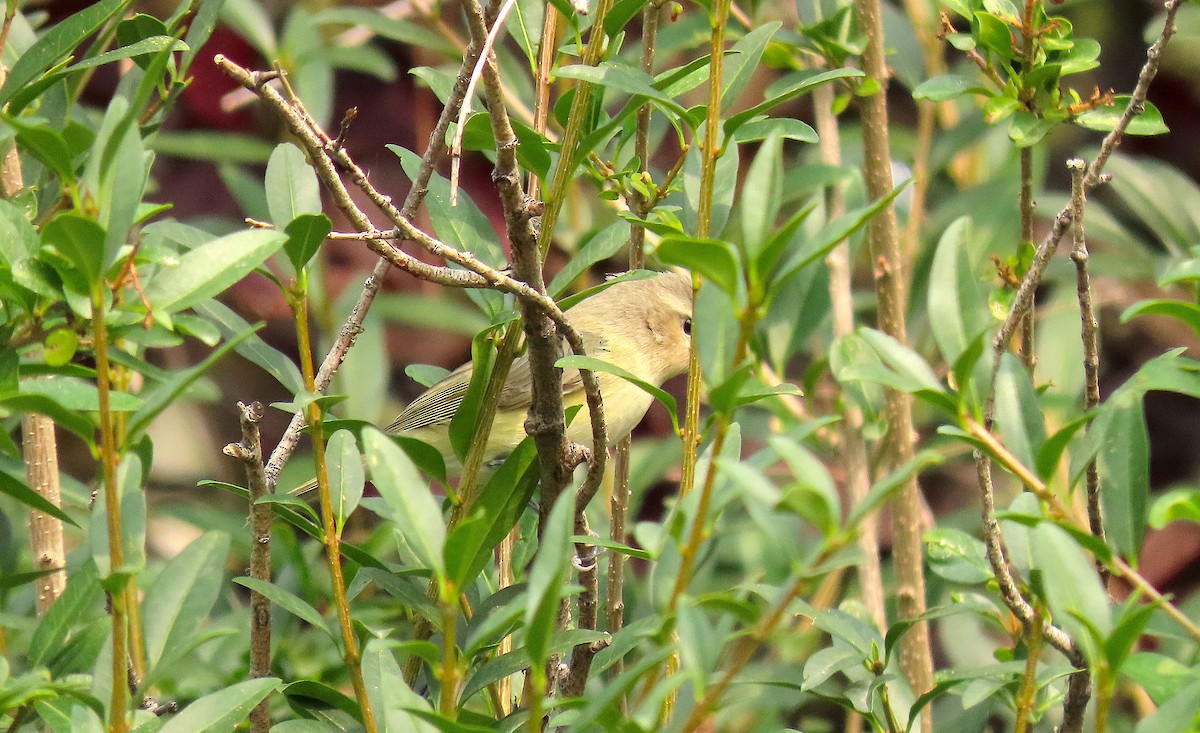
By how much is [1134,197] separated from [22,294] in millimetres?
2640

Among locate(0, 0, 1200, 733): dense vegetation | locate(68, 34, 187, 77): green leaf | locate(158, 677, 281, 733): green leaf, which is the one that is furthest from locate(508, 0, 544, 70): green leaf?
locate(158, 677, 281, 733): green leaf

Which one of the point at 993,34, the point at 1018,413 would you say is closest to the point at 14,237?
the point at 1018,413

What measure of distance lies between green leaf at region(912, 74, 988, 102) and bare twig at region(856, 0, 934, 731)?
1.47ft

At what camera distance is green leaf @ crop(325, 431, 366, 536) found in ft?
4.66

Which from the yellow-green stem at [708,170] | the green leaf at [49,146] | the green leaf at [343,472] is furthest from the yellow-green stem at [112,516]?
the yellow-green stem at [708,170]

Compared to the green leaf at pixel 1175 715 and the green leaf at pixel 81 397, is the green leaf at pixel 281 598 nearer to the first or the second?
the green leaf at pixel 81 397

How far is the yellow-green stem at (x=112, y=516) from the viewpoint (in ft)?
3.38

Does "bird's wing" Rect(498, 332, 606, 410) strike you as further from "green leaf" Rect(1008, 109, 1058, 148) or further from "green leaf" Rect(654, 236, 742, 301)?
"green leaf" Rect(654, 236, 742, 301)

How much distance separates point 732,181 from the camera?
159cm

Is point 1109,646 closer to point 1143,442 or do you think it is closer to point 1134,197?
point 1143,442

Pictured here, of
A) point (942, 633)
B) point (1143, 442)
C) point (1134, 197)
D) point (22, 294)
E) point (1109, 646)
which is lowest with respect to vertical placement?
point (942, 633)

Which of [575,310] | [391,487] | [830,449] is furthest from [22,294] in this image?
[575,310]

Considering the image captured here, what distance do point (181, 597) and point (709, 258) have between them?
0.61 metres

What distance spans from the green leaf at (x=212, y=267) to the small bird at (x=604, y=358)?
2.06 metres
